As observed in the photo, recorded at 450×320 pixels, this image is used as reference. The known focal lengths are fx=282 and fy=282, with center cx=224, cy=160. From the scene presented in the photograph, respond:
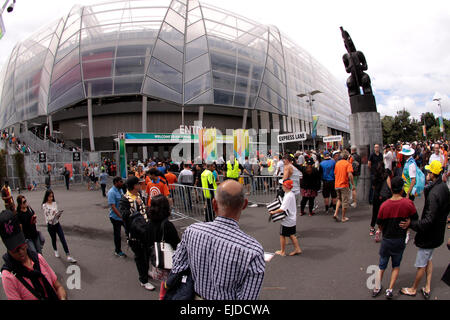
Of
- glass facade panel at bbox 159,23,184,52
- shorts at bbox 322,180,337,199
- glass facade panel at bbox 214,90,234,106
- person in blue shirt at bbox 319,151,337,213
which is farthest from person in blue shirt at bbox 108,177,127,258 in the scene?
A: glass facade panel at bbox 159,23,184,52

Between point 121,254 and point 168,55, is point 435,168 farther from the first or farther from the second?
point 168,55

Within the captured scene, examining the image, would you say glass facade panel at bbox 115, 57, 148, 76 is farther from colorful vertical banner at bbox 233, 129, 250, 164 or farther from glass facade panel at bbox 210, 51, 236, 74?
colorful vertical banner at bbox 233, 129, 250, 164

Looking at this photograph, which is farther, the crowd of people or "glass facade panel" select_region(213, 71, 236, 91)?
"glass facade panel" select_region(213, 71, 236, 91)

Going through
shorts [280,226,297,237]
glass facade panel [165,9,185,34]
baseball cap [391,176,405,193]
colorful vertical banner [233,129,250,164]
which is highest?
glass facade panel [165,9,185,34]

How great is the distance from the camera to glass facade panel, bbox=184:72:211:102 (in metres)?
29.2

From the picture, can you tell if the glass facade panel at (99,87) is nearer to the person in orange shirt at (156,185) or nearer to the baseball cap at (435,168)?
the person in orange shirt at (156,185)

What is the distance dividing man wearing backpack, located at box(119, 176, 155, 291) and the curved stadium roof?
24.7 m

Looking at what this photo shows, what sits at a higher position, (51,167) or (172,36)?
(172,36)

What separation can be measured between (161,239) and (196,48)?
3006 centimetres

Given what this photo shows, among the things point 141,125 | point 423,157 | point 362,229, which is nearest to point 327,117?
point 141,125

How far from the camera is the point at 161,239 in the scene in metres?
3.05

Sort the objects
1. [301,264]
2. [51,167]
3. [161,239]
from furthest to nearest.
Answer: [51,167] → [301,264] → [161,239]

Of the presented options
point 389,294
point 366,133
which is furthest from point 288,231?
point 366,133
